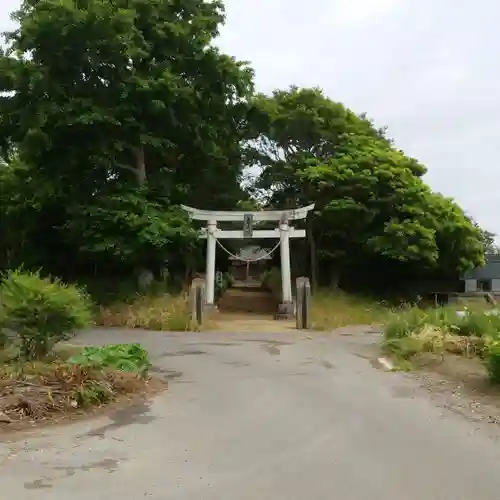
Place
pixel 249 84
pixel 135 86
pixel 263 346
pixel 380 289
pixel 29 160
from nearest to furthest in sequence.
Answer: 1. pixel 263 346
2. pixel 135 86
3. pixel 29 160
4. pixel 249 84
5. pixel 380 289

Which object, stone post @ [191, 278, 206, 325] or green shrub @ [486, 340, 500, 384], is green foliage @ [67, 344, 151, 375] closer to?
green shrub @ [486, 340, 500, 384]

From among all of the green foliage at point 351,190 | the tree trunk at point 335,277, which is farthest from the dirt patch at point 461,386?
the tree trunk at point 335,277

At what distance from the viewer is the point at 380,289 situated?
93.5 feet

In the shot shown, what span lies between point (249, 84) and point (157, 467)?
19489mm

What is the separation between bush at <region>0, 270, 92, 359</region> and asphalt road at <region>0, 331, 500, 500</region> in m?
1.81

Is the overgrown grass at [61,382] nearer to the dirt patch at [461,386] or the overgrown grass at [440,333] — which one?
the dirt patch at [461,386]

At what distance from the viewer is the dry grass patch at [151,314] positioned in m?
18.0

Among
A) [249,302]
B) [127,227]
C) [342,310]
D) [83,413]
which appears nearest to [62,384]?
[83,413]

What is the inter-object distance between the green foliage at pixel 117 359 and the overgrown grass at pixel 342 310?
33.4ft

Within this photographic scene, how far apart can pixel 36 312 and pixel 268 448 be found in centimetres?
444

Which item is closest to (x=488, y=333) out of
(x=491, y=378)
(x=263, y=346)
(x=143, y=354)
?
(x=491, y=378)

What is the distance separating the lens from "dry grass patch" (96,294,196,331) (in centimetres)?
1798

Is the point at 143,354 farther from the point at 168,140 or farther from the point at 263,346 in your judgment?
the point at 168,140

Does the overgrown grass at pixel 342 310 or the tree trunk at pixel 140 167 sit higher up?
the tree trunk at pixel 140 167
